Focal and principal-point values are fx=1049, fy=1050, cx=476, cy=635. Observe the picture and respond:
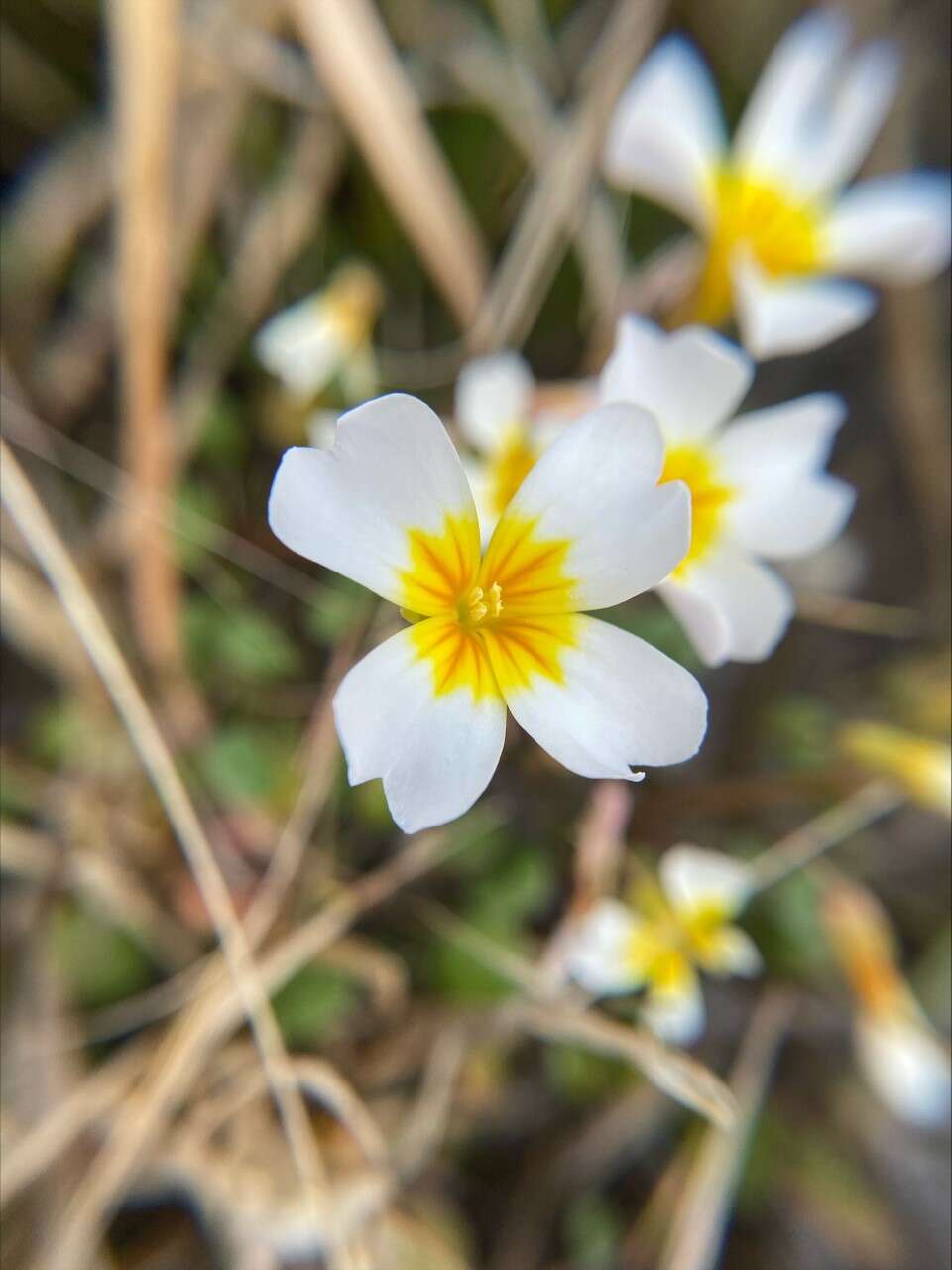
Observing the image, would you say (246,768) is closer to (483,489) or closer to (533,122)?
(483,489)

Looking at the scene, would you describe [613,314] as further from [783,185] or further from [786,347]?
[786,347]

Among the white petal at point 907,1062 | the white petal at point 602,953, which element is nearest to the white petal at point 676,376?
the white petal at point 602,953

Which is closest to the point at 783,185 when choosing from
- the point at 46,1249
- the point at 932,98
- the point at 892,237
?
the point at 892,237

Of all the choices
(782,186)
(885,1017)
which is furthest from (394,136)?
(885,1017)

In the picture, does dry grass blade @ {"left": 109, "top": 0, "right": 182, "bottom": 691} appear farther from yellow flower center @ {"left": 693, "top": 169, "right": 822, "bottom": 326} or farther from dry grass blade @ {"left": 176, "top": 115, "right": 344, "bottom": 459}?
yellow flower center @ {"left": 693, "top": 169, "right": 822, "bottom": 326}

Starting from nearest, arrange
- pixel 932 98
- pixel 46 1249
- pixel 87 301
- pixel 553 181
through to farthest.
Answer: pixel 46 1249, pixel 553 181, pixel 87 301, pixel 932 98

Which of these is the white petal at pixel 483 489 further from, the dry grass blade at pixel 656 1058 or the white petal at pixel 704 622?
the dry grass blade at pixel 656 1058
